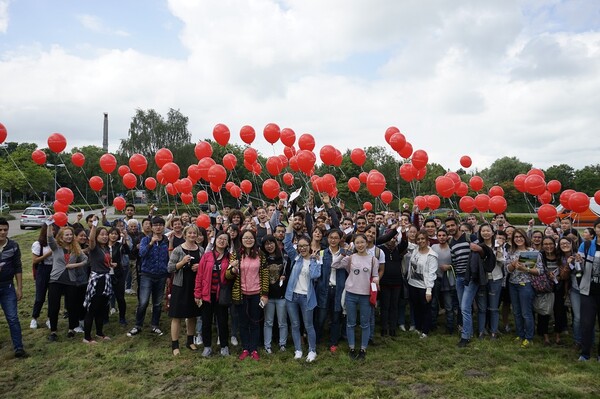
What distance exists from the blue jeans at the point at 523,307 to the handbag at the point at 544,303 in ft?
0.25

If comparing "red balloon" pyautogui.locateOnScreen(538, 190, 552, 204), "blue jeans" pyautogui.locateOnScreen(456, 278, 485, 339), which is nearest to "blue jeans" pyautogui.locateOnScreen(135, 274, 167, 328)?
"blue jeans" pyautogui.locateOnScreen(456, 278, 485, 339)

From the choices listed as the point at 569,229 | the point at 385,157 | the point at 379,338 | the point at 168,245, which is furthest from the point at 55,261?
the point at 385,157

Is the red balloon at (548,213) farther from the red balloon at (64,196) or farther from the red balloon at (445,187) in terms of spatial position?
the red balloon at (64,196)

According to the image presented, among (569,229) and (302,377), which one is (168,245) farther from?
(569,229)

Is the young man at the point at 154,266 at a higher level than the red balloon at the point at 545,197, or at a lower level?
lower

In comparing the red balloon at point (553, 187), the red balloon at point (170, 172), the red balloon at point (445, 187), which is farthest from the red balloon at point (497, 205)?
the red balloon at point (170, 172)

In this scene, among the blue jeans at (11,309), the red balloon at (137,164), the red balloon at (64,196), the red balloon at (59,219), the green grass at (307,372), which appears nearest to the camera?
the green grass at (307,372)

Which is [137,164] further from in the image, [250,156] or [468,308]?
[468,308]

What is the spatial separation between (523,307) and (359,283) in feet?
7.96

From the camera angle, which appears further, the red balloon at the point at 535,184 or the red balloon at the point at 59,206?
the red balloon at the point at 535,184

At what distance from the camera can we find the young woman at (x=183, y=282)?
495 cm

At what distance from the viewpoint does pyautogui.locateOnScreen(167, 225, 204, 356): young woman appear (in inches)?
195

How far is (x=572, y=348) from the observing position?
16.9ft

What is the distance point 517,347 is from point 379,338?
1.84m
